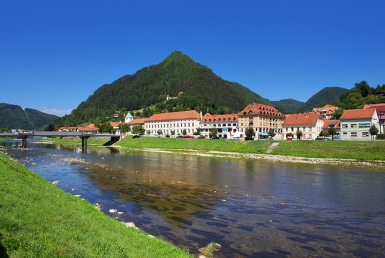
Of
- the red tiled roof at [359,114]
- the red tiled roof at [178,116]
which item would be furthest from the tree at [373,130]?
the red tiled roof at [178,116]

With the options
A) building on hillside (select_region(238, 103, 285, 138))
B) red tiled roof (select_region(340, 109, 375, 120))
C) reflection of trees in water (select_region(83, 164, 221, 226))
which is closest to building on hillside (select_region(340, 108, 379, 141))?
red tiled roof (select_region(340, 109, 375, 120))

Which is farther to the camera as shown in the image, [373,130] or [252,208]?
[373,130]

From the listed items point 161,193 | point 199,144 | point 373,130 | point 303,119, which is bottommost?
point 161,193

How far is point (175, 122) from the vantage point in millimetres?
122125

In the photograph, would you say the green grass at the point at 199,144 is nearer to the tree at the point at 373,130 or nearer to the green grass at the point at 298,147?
the green grass at the point at 298,147

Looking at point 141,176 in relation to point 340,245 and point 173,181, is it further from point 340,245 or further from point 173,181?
point 340,245

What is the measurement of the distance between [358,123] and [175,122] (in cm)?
7143

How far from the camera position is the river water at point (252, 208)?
46.9 feet

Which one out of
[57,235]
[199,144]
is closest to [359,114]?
[199,144]

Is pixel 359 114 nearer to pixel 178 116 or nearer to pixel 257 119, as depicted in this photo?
pixel 257 119

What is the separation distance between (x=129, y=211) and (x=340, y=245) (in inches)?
505

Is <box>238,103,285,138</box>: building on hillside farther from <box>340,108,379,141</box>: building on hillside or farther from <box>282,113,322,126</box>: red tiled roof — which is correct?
<box>340,108,379,141</box>: building on hillside

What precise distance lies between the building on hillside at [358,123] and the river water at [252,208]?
1411 inches

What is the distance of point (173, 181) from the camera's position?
31406 mm
